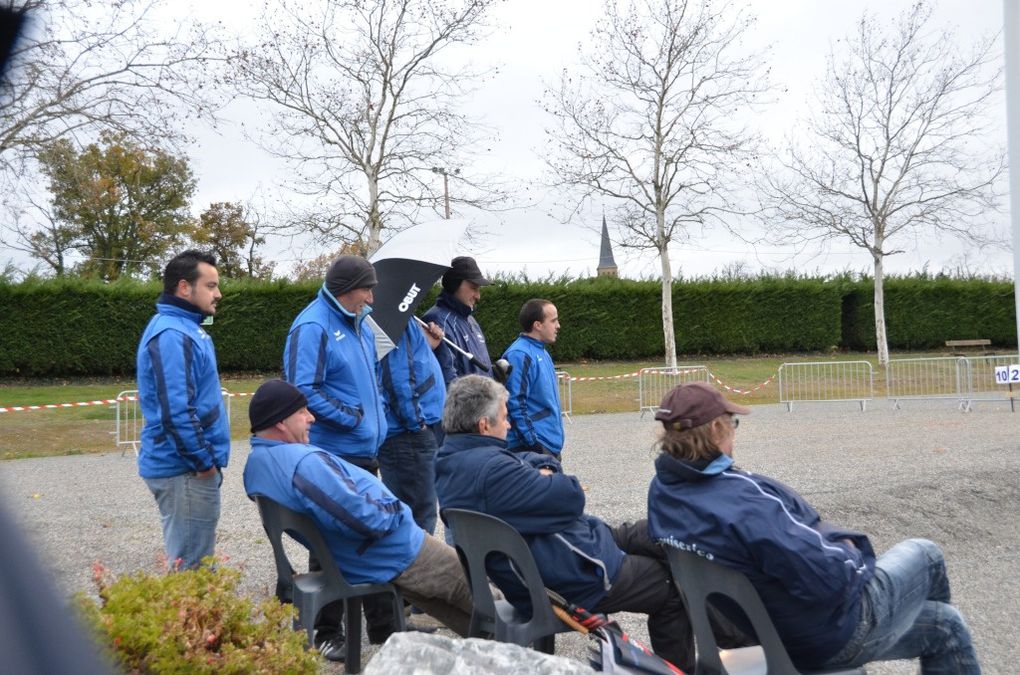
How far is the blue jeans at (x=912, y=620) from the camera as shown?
3.73 meters

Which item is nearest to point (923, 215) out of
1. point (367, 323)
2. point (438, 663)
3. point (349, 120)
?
point (349, 120)

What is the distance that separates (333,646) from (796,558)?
103 inches

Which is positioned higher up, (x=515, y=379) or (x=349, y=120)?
(x=349, y=120)

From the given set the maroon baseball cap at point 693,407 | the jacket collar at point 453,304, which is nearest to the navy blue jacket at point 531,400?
the jacket collar at point 453,304

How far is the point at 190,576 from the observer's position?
3611 mm

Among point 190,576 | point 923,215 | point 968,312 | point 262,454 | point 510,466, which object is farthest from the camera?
point 968,312

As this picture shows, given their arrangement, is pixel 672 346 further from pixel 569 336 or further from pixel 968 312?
pixel 968 312

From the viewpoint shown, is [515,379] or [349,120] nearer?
[515,379]

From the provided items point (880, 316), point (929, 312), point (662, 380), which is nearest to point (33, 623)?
point (662, 380)

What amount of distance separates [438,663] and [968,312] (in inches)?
1537

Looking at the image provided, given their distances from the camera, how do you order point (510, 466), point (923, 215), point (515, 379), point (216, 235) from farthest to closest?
point (216, 235) → point (923, 215) → point (515, 379) → point (510, 466)

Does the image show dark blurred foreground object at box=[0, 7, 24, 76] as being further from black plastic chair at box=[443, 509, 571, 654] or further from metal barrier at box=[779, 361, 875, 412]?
metal barrier at box=[779, 361, 875, 412]

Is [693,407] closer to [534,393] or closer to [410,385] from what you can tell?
[410,385]

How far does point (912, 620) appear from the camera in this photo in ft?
12.7
